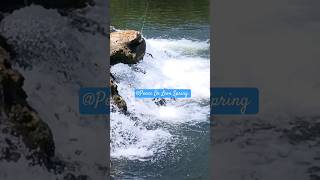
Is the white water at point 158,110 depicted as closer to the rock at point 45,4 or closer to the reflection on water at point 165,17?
the reflection on water at point 165,17

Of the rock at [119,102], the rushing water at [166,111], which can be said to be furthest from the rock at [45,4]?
the rock at [119,102]

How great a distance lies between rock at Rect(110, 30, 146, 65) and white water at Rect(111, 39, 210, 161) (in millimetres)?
763

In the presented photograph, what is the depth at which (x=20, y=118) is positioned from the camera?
241 inches

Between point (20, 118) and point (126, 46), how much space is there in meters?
5.11

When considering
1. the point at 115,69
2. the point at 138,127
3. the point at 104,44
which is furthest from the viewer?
the point at 115,69

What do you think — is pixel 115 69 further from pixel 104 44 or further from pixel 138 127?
pixel 104 44

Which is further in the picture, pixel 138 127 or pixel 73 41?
pixel 138 127

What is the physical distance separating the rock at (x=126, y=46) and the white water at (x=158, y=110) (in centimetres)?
76

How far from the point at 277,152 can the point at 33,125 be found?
303 cm

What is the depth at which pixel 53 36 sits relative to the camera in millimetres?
Answer: 5855

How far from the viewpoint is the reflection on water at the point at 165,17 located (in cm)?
877

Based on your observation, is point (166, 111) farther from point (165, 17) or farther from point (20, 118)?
point (20, 118)

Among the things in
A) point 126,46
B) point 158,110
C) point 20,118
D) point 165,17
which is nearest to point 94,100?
point 20,118

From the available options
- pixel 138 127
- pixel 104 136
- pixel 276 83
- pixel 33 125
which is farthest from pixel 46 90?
pixel 138 127
